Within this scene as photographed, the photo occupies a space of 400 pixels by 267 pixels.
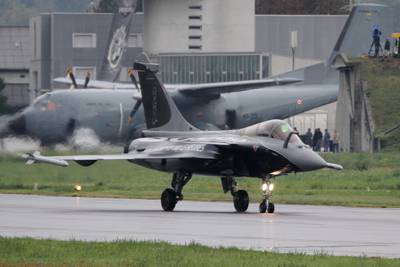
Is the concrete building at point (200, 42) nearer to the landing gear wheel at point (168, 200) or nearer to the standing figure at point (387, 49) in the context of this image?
the standing figure at point (387, 49)

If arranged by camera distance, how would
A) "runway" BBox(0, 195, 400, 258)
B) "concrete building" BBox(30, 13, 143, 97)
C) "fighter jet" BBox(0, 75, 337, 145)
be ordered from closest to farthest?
"runway" BBox(0, 195, 400, 258)
"fighter jet" BBox(0, 75, 337, 145)
"concrete building" BBox(30, 13, 143, 97)

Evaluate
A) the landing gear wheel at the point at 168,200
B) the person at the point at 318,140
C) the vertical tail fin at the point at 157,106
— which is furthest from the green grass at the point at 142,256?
the person at the point at 318,140

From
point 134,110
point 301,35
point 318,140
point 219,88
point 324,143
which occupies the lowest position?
point 324,143

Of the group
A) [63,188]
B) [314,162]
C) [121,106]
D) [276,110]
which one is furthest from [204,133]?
[276,110]

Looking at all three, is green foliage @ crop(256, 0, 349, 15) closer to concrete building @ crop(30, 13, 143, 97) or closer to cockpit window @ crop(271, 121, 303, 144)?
concrete building @ crop(30, 13, 143, 97)

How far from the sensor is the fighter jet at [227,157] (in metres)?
33.7

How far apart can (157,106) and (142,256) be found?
647 inches

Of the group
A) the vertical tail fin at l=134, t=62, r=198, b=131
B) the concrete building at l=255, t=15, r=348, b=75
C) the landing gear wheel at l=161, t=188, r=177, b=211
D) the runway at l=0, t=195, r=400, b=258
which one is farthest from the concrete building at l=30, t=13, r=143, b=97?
the landing gear wheel at l=161, t=188, r=177, b=211

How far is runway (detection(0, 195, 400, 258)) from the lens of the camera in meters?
24.8

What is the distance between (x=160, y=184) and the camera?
48312mm

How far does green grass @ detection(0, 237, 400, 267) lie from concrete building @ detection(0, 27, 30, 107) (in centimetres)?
10677

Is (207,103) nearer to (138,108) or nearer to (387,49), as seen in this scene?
(138,108)

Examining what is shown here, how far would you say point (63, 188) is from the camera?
4544 cm

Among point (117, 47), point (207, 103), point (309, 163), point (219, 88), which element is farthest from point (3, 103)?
point (309, 163)
